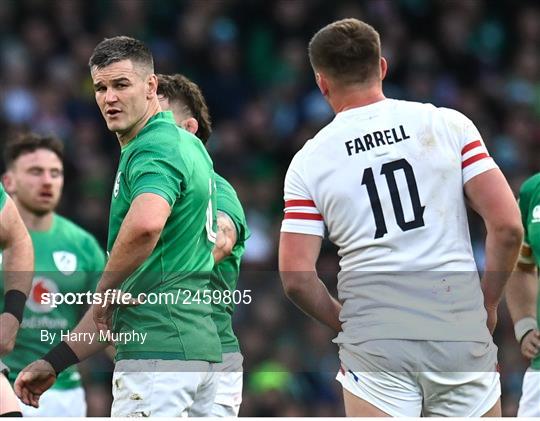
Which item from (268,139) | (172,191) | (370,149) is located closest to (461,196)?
(370,149)

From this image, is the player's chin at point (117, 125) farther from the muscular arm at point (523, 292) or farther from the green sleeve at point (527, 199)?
the muscular arm at point (523, 292)

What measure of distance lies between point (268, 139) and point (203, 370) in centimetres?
784

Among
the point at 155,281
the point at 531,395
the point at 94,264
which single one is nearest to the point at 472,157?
the point at 155,281

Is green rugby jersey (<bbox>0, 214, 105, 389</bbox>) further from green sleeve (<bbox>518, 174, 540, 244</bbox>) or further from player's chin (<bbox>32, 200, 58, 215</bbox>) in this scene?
green sleeve (<bbox>518, 174, 540, 244</bbox>)

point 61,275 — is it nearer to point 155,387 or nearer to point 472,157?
point 155,387

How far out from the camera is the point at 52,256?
24.0ft

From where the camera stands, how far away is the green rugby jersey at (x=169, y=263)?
15.0 feet

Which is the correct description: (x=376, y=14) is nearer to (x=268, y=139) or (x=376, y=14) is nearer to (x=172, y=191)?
(x=268, y=139)

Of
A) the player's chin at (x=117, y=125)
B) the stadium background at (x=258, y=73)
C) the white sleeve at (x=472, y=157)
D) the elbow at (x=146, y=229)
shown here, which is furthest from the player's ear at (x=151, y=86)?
the stadium background at (x=258, y=73)

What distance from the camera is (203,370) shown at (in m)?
4.68

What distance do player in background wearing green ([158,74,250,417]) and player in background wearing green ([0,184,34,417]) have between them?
2.77ft

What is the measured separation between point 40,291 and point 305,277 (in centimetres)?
318

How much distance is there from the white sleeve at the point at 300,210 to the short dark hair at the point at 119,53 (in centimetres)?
86

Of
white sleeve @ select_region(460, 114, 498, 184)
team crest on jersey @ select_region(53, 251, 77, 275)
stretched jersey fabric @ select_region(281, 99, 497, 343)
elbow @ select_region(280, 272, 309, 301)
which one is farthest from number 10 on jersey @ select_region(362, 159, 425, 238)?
team crest on jersey @ select_region(53, 251, 77, 275)
